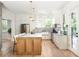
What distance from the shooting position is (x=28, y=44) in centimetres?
511

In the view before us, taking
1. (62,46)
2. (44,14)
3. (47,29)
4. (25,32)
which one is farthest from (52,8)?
(62,46)

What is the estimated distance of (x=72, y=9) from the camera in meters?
5.22

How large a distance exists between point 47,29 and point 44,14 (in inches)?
20.3

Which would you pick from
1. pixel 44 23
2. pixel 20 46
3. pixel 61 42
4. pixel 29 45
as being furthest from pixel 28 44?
pixel 61 42

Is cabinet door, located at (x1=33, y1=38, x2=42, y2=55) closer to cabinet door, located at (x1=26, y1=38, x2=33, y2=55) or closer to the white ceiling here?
cabinet door, located at (x1=26, y1=38, x2=33, y2=55)

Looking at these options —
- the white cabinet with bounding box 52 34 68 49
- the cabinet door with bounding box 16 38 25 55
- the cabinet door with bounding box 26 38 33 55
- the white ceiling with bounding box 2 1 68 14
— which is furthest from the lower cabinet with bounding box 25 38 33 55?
the white cabinet with bounding box 52 34 68 49

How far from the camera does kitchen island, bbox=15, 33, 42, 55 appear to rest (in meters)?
4.75

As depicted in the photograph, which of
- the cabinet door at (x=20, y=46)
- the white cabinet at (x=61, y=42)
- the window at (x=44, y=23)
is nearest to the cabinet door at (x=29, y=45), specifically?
the cabinet door at (x=20, y=46)

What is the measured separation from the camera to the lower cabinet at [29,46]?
4759 millimetres

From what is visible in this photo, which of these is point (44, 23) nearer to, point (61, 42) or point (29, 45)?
point (29, 45)

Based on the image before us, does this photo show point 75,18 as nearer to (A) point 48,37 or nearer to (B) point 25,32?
(A) point 48,37

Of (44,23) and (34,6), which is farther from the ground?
(34,6)

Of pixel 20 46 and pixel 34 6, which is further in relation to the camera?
pixel 34 6

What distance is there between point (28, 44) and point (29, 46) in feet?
0.26
